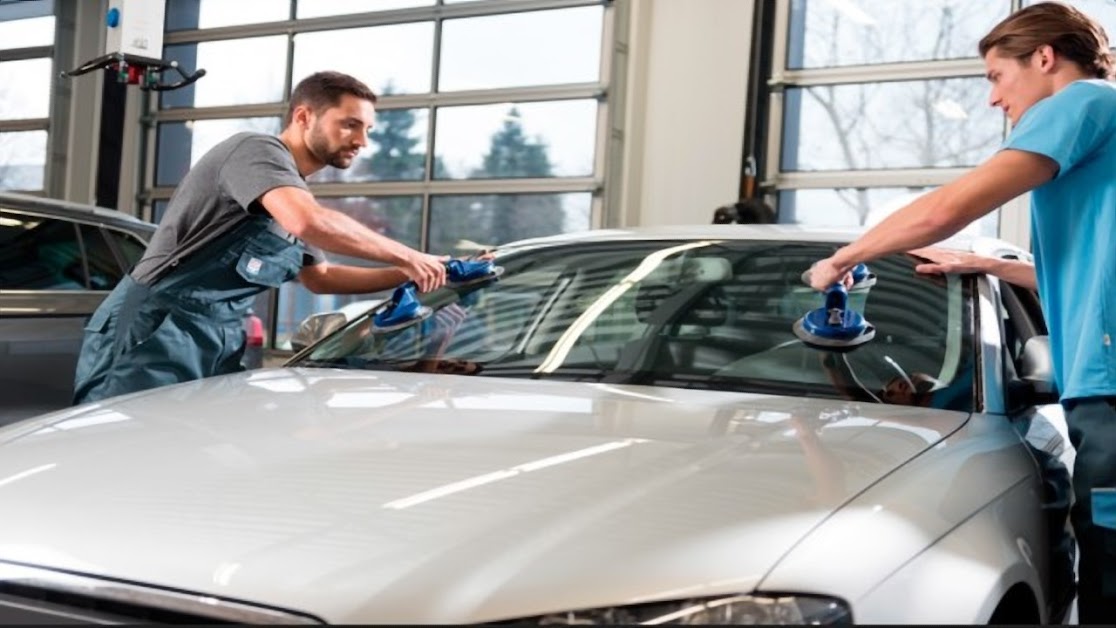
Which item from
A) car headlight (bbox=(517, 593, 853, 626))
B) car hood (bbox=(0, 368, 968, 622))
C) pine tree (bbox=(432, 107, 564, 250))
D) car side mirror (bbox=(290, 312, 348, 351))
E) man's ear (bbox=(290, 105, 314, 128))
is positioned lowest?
car headlight (bbox=(517, 593, 853, 626))

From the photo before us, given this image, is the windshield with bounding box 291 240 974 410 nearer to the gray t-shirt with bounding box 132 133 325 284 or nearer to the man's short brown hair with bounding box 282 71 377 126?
the gray t-shirt with bounding box 132 133 325 284

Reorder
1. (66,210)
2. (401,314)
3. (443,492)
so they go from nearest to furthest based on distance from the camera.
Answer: (443,492) → (401,314) → (66,210)

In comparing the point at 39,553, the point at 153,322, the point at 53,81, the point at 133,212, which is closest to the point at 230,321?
the point at 153,322

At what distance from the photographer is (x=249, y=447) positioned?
176 centimetres

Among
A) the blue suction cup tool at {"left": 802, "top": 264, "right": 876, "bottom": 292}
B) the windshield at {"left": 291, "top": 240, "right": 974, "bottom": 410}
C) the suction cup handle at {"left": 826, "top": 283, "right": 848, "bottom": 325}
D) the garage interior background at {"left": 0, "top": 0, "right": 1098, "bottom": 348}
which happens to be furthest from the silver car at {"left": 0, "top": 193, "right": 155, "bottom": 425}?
the garage interior background at {"left": 0, "top": 0, "right": 1098, "bottom": 348}

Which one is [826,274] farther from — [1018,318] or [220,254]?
[220,254]

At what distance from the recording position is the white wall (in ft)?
27.4

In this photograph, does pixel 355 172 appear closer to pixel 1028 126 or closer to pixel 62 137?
pixel 62 137

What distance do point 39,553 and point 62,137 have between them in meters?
10.9

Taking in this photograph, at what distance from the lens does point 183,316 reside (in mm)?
3047

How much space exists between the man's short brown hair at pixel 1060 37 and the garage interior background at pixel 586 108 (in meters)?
5.40

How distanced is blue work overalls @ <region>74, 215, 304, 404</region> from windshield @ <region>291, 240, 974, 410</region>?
0.45 meters

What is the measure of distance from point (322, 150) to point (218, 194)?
31 cm

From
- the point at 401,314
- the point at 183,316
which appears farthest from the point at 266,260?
the point at 401,314
